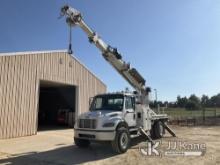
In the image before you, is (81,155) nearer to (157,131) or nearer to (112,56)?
(112,56)

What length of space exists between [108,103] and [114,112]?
1.03 m

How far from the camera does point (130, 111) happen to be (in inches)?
488

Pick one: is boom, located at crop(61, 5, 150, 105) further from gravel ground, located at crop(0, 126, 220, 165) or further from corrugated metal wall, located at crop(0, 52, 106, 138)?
corrugated metal wall, located at crop(0, 52, 106, 138)

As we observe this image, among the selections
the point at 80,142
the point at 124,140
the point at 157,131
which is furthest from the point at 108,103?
the point at 157,131

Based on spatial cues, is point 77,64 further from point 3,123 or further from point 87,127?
point 87,127

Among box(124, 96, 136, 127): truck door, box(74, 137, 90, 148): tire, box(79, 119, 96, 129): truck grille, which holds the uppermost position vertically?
box(124, 96, 136, 127): truck door

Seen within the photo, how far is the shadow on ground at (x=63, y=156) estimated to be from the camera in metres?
9.68

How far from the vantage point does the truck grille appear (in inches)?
439

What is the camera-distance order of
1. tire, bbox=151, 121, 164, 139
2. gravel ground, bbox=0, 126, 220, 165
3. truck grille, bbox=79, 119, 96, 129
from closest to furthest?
1. gravel ground, bbox=0, 126, 220, 165
2. truck grille, bbox=79, 119, 96, 129
3. tire, bbox=151, 121, 164, 139

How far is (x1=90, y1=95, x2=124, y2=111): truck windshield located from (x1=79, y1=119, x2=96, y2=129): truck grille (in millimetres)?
1174

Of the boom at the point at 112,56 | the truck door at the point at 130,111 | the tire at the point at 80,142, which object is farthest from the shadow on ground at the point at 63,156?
the boom at the point at 112,56

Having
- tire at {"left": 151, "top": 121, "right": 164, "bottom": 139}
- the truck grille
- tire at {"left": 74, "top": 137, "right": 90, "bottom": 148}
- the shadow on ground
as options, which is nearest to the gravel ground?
the shadow on ground

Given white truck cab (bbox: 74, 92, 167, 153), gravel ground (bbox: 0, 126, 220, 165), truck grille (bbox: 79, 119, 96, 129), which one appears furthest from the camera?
truck grille (bbox: 79, 119, 96, 129)

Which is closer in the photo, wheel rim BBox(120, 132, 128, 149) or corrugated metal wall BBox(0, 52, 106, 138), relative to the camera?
wheel rim BBox(120, 132, 128, 149)
